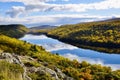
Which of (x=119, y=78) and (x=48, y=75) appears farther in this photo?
(x=119, y=78)

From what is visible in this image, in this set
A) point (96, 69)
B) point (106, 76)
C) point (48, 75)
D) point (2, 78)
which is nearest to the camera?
point (2, 78)

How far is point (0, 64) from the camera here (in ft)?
63.2

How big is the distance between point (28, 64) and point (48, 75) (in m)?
5.65

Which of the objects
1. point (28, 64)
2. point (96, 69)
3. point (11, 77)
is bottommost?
point (96, 69)

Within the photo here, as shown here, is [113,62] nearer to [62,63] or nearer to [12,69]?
[62,63]

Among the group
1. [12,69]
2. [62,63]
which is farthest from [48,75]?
[62,63]

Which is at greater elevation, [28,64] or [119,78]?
[28,64]

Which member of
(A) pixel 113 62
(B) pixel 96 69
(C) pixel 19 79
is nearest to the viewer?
(C) pixel 19 79

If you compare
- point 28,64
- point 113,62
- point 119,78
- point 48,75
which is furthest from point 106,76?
point 113,62

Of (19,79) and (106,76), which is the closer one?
(19,79)

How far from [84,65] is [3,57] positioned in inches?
1529

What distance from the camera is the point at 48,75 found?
26984 millimetres

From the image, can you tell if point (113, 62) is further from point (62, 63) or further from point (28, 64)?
point (28, 64)

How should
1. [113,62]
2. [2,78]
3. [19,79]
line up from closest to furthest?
1. [2,78]
2. [19,79]
3. [113,62]
